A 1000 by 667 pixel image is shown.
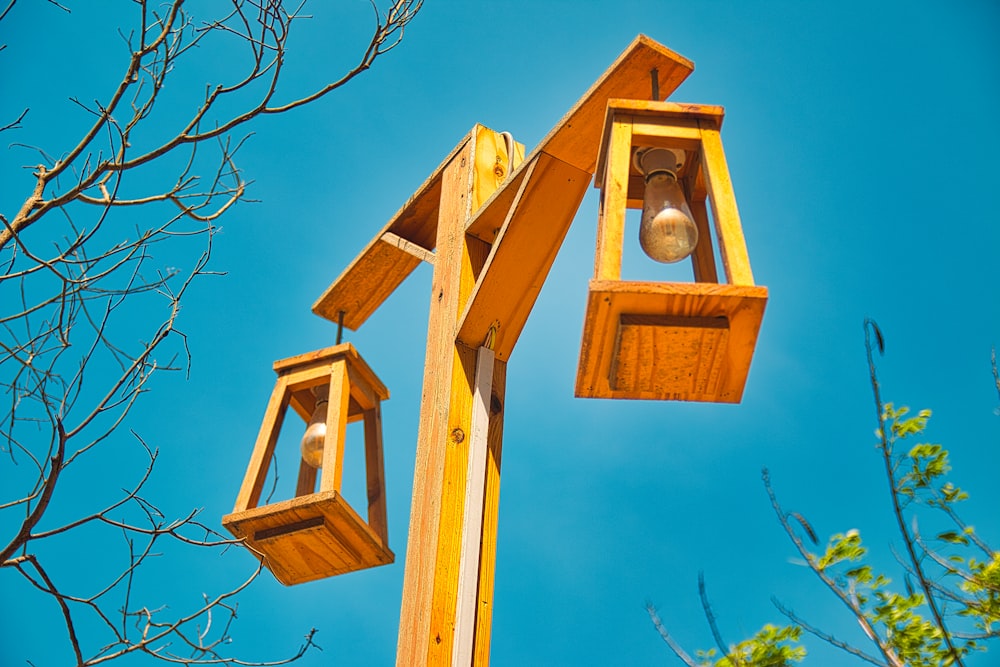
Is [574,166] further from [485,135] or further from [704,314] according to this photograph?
[704,314]

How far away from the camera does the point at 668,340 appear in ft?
6.15

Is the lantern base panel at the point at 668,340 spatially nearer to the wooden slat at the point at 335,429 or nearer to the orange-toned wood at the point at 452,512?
the orange-toned wood at the point at 452,512

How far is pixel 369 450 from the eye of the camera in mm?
2922

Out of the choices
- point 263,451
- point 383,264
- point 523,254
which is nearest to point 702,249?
point 523,254

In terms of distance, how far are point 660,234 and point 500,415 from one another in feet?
1.98

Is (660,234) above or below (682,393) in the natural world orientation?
above

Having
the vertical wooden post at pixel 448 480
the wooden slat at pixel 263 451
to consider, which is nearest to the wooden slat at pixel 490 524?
the vertical wooden post at pixel 448 480

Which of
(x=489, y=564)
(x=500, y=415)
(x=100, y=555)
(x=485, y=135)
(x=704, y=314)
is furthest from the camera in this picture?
(x=100, y=555)

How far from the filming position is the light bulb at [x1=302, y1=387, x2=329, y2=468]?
2.74m

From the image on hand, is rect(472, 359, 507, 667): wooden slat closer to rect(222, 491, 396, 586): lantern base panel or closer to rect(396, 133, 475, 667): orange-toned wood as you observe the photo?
rect(396, 133, 475, 667): orange-toned wood

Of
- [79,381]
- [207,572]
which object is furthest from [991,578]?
[207,572]

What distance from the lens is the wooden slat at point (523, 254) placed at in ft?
7.90

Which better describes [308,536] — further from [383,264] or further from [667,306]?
[667,306]

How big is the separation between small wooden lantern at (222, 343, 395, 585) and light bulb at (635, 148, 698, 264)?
0.90m
